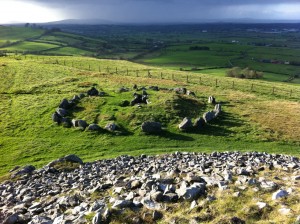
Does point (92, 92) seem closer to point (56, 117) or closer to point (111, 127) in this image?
point (56, 117)

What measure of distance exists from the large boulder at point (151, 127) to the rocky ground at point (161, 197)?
15.6 m

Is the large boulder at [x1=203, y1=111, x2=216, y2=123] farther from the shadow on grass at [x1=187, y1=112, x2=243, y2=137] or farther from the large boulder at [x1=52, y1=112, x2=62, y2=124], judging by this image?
the large boulder at [x1=52, y1=112, x2=62, y2=124]

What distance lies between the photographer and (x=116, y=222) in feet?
53.7

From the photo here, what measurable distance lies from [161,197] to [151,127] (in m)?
25.6

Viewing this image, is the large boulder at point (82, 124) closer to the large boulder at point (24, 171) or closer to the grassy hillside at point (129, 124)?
the grassy hillside at point (129, 124)

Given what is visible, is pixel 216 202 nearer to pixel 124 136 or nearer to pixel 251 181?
pixel 251 181

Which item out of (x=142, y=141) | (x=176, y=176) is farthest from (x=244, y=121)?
(x=176, y=176)

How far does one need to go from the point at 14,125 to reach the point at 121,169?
25.5 metres

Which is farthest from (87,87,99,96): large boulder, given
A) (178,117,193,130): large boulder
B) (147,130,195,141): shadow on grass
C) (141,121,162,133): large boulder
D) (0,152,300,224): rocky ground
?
(0,152,300,224): rocky ground

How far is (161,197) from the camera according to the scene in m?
Answer: 18.2

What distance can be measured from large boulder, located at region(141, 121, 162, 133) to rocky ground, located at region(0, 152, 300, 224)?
1564 centimetres

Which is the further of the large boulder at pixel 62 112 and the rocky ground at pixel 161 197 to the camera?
the large boulder at pixel 62 112

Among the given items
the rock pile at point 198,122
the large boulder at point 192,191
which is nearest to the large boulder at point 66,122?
the rock pile at point 198,122

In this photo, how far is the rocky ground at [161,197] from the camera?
16.1 metres
